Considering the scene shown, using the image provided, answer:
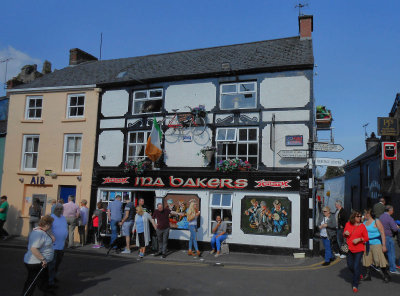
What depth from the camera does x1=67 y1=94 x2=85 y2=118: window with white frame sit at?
16.7 m

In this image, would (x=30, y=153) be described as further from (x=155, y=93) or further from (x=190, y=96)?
(x=190, y=96)

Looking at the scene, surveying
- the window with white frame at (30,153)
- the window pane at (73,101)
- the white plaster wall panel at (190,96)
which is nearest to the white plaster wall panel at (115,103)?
the window pane at (73,101)

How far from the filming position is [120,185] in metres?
15.0

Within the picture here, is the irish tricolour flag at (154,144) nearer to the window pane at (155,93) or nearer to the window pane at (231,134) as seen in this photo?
the window pane at (155,93)

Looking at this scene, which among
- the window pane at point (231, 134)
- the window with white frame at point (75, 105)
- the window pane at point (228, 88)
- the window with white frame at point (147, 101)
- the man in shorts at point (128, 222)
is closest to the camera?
the man in shorts at point (128, 222)

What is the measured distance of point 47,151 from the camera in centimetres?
1669

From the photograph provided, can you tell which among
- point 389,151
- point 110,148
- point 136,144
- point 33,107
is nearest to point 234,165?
point 136,144

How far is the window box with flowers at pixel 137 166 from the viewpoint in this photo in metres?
14.4

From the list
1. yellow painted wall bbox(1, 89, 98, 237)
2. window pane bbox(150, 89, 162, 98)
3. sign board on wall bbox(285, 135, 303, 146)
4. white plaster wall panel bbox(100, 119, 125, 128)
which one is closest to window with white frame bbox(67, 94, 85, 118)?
yellow painted wall bbox(1, 89, 98, 237)

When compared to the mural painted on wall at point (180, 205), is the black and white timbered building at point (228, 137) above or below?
above

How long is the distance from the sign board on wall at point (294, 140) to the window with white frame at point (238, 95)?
2.01m

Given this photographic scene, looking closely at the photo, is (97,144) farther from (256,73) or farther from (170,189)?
(256,73)

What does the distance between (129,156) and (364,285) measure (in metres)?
10.8

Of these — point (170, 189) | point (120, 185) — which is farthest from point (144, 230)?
point (120, 185)
